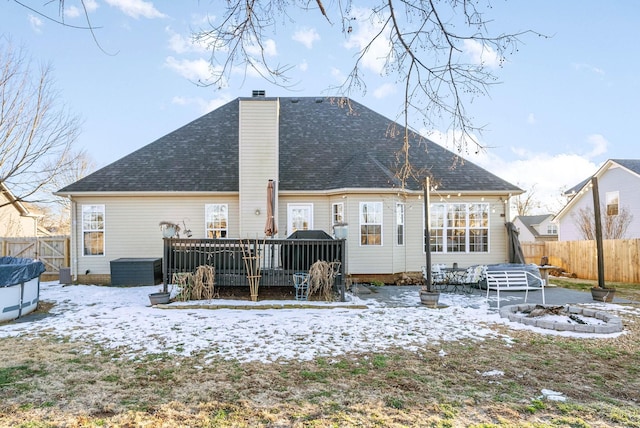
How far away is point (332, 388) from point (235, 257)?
18.7 ft

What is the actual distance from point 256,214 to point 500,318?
7491mm

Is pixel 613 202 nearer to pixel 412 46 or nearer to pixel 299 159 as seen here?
pixel 299 159

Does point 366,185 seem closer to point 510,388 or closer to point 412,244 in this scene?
point 412,244

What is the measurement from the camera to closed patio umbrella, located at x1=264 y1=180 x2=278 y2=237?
980cm

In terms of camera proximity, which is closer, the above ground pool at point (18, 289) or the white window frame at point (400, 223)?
the above ground pool at point (18, 289)

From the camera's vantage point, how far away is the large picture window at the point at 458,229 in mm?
12938

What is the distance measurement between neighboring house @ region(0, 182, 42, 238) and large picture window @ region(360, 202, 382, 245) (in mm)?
21053

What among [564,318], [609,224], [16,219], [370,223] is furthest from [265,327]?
[16,219]

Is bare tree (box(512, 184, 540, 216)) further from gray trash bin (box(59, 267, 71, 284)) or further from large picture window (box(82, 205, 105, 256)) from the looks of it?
gray trash bin (box(59, 267, 71, 284))

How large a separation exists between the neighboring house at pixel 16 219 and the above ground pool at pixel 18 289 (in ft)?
58.7

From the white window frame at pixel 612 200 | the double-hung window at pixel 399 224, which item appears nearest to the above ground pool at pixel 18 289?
the double-hung window at pixel 399 224

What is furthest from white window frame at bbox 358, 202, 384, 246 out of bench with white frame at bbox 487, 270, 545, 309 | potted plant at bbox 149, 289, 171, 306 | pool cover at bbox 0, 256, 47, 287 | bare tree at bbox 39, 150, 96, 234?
bare tree at bbox 39, 150, 96, 234

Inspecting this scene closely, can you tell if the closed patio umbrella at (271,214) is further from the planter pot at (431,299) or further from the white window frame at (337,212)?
the planter pot at (431,299)

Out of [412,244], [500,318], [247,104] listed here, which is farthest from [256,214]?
[500,318]
